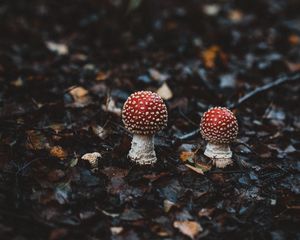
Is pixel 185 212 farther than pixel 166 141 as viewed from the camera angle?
No

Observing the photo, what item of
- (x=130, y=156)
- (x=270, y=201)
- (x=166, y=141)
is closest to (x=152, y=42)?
(x=166, y=141)

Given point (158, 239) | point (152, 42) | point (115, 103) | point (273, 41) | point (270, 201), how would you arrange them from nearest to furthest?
point (158, 239)
point (270, 201)
point (115, 103)
point (152, 42)
point (273, 41)

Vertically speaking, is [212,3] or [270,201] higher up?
Result: [212,3]

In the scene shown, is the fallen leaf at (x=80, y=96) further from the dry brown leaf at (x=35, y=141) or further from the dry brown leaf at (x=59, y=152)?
the dry brown leaf at (x=59, y=152)

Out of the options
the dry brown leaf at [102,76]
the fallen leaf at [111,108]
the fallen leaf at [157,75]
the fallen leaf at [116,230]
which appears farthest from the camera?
the fallen leaf at [157,75]

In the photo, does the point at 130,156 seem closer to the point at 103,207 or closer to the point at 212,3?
the point at 103,207

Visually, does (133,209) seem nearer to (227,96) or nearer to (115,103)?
(115,103)

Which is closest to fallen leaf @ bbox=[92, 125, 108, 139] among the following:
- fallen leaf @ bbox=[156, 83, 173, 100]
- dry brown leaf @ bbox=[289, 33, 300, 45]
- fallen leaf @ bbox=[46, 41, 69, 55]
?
fallen leaf @ bbox=[156, 83, 173, 100]

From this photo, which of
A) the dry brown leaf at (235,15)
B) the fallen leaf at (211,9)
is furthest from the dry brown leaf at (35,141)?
the dry brown leaf at (235,15)

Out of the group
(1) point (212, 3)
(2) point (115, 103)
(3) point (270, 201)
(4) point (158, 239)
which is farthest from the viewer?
(1) point (212, 3)
